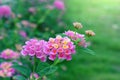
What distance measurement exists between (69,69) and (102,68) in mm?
486

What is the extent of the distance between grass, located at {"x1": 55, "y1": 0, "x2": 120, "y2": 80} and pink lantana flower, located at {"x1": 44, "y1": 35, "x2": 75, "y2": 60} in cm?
228

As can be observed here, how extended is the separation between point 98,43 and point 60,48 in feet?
14.0

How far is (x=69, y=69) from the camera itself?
4727 mm

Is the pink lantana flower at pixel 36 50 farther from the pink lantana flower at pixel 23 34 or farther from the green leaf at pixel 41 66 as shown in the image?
the pink lantana flower at pixel 23 34

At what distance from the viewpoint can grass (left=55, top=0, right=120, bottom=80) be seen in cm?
470

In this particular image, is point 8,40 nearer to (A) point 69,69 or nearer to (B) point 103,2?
(A) point 69,69

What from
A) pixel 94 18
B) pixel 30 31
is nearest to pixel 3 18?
pixel 30 31

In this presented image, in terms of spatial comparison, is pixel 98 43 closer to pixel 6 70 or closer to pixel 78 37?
pixel 6 70

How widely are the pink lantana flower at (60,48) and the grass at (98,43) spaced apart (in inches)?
89.9

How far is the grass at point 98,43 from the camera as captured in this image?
4.70m

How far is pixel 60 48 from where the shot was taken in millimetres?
1727

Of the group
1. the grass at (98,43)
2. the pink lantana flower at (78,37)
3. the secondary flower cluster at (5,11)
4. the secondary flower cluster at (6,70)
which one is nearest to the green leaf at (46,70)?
the pink lantana flower at (78,37)

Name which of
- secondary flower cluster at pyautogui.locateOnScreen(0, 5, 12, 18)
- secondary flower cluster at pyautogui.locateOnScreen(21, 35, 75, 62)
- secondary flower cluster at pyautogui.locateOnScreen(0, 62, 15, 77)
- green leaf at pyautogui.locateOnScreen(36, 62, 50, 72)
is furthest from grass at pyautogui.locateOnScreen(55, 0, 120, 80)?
secondary flower cluster at pyautogui.locateOnScreen(21, 35, 75, 62)

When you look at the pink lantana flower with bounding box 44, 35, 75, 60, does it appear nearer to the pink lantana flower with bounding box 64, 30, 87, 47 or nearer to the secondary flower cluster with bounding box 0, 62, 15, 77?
the pink lantana flower with bounding box 64, 30, 87, 47
